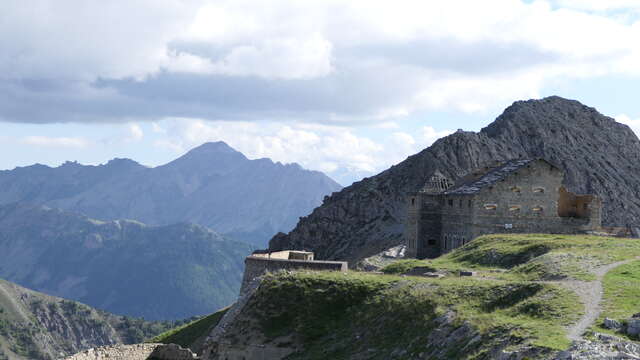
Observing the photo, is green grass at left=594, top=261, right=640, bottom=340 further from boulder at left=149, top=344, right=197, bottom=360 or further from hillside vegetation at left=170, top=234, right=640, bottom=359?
boulder at left=149, top=344, right=197, bottom=360

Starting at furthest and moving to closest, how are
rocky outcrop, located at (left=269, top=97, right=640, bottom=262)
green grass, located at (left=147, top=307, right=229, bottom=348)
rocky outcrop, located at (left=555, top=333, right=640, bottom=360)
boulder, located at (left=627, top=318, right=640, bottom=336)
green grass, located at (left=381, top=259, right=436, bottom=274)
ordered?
rocky outcrop, located at (left=269, top=97, right=640, bottom=262), green grass, located at (left=147, top=307, right=229, bottom=348), green grass, located at (left=381, top=259, right=436, bottom=274), boulder, located at (left=627, top=318, right=640, bottom=336), rocky outcrop, located at (left=555, top=333, right=640, bottom=360)

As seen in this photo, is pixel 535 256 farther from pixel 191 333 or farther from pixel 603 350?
pixel 191 333

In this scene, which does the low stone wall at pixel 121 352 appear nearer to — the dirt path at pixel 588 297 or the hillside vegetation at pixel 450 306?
the hillside vegetation at pixel 450 306

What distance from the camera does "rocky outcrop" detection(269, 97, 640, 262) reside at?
15512cm

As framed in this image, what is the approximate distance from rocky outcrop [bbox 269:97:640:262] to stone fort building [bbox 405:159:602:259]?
2262 inches

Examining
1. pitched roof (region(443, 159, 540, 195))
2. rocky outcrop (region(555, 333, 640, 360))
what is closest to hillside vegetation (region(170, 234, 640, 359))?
rocky outcrop (region(555, 333, 640, 360))

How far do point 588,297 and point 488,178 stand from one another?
38509 mm

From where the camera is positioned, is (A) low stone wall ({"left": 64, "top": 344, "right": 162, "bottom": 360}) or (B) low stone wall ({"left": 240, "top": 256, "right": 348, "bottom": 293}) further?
(B) low stone wall ({"left": 240, "top": 256, "right": 348, "bottom": 293})

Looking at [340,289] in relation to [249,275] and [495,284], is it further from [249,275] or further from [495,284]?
[249,275]

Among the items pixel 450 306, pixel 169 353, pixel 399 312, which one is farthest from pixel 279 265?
pixel 450 306

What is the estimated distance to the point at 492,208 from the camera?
72438 mm

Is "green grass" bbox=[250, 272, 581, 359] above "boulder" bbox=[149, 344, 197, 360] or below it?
above

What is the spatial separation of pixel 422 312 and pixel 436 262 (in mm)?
18293

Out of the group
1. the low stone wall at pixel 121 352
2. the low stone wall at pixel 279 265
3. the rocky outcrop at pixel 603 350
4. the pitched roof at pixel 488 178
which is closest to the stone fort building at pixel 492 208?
the pitched roof at pixel 488 178
